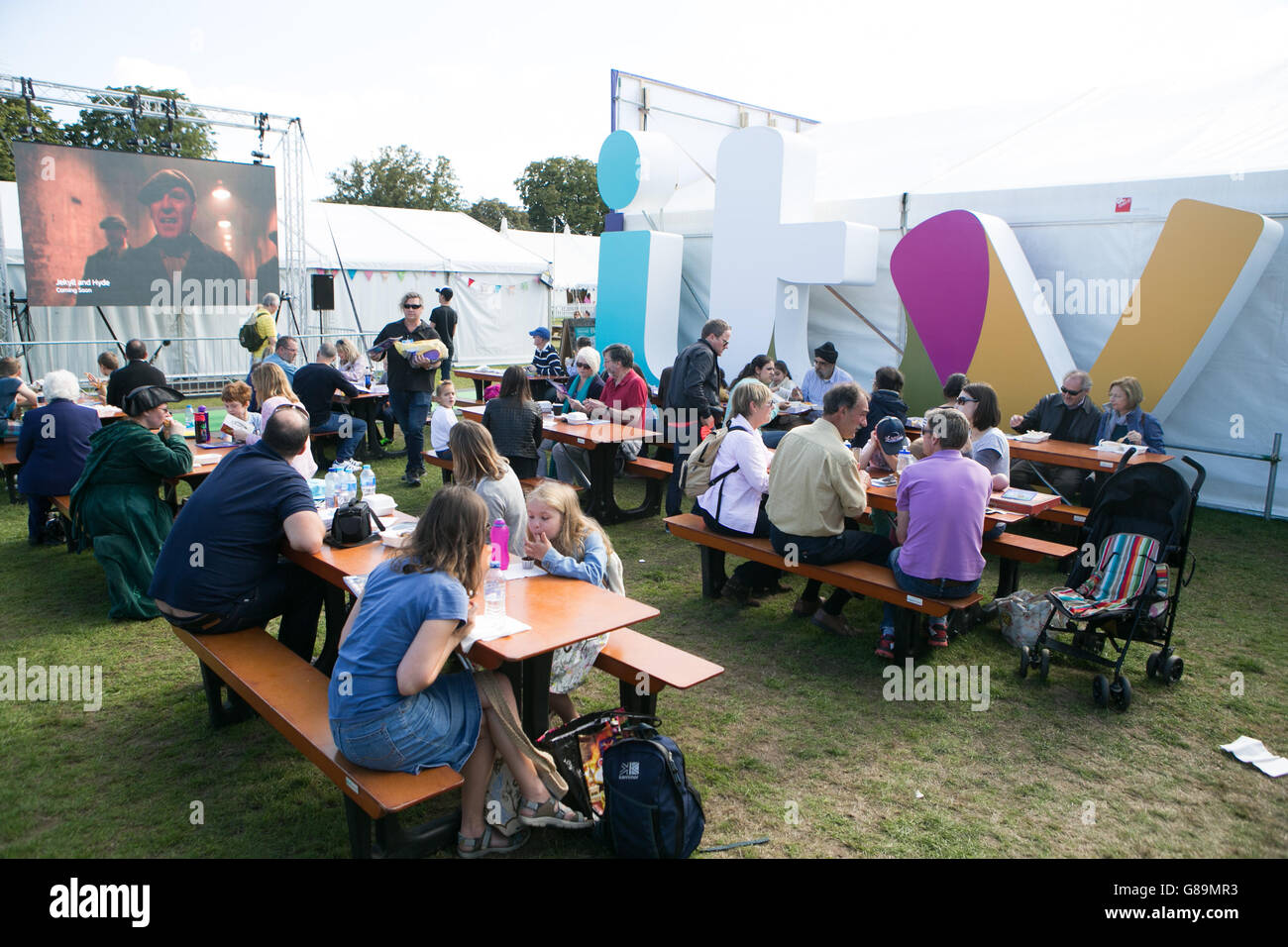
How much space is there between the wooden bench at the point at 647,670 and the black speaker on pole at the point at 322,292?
41.8 feet

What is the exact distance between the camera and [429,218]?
65.6ft

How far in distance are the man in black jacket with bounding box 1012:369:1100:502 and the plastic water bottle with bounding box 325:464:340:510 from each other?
5.55m

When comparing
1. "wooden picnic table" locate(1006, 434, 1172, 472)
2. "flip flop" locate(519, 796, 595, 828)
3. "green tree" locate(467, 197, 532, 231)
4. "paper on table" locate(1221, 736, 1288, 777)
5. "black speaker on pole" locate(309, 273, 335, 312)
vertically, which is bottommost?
"flip flop" locate(519, 796, 595, 828)

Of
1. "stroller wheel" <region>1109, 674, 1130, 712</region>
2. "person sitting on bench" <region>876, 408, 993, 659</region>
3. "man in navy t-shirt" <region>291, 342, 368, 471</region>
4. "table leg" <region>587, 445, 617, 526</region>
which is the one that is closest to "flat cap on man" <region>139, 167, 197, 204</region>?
"man in navy t-shirt" <region>291, 342, 368, 471</region>

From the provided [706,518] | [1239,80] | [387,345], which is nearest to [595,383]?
[387,345]

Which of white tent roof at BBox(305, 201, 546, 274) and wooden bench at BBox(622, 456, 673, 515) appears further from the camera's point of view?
white tent roof at BBox(305, 201, 546, 274)

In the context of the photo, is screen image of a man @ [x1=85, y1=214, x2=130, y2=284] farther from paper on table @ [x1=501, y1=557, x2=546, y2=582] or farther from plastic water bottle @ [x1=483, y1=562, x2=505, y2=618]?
plastic water bottle @ [x1=483, y1=562, x2=505, y2=618]

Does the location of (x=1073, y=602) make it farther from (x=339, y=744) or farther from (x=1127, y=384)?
(x=339, y=744)

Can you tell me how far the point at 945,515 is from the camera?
438 centimetres

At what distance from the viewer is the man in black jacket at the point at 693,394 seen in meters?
7.10

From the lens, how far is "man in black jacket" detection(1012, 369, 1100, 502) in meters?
7.07

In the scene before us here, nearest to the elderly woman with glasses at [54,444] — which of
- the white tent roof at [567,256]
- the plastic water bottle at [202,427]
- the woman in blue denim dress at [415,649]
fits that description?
the plastic water bottle at [202,427]

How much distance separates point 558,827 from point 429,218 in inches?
748

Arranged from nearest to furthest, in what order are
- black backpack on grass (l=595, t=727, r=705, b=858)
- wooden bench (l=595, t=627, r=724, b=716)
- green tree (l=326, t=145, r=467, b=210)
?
1. black backpack on grass (l=595, t=727, r=705, b=858)
2. wooden bench (l=595, t=627, r=724, b=716)
3. green tree (l=326, t=145, r=467, b=210)
